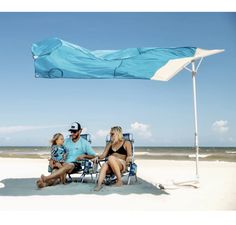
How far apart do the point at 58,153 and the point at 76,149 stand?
0.84 feet

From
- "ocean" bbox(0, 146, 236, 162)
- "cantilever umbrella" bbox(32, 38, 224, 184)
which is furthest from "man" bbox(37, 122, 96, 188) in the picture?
"ocean" bbox(0, 146, 236, 162)

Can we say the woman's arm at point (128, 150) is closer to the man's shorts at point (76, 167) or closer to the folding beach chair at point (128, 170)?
the folding beach chair at point (128, 170)

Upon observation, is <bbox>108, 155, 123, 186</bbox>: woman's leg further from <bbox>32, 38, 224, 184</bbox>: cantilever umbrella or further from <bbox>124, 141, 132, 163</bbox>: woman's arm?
<bbox>32, 38, 224, 184</bbox>: cantilever umbrella

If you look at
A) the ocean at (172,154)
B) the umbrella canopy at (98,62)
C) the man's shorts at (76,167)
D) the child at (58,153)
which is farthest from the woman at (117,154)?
the ocean at (172,154)

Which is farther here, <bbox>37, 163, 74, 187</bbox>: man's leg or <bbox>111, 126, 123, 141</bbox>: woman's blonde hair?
<bbox>111, 126, 123, 141</bbox>: woman's blonde hair

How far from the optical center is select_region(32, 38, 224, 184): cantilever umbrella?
4574 mm

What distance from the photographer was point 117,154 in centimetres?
514

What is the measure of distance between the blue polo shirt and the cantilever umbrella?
42.8 inches
